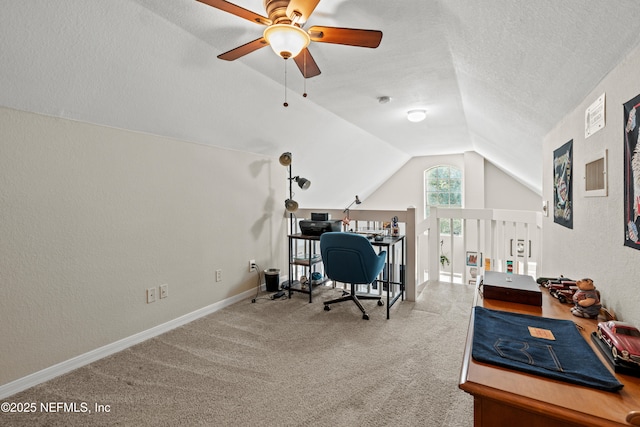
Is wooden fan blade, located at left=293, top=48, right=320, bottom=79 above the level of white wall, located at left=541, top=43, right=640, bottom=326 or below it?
above

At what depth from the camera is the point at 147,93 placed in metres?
2.34

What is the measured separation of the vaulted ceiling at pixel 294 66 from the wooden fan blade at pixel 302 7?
1.32 ft

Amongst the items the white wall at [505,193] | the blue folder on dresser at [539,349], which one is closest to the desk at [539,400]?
the blue folder on dresser at [539,349]

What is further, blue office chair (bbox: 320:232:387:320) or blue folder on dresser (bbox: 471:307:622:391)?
blue office chair (bbox: 320:232:387:320)

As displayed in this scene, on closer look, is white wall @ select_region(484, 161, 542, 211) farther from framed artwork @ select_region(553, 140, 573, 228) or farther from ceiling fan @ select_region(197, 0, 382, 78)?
ceiling fan @ select_region(197, 0, 382, 78)

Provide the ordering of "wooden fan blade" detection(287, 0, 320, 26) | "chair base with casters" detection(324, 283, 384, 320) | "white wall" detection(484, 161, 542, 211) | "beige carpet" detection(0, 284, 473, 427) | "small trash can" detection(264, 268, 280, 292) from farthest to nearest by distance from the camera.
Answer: "white wall" detection(484, 161, 542, 211) → "small trash can" detection(264, 268, 280, 292) → "chair base with casters" detection(324, 283, 384, 320) → "beige carpet" detection(0, 284, 473, 427) → "wooden fan blade" detection(287, 0, 320, 26)

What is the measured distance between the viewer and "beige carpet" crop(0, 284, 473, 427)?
171cm

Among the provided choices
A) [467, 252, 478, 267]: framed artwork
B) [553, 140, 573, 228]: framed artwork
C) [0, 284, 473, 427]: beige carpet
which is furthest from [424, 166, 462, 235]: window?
[553, 140, 573, 228]: framed artwork

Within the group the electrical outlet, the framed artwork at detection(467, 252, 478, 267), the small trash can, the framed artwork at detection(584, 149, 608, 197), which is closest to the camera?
the framed artwork at detection(584, 149, 608, 197)

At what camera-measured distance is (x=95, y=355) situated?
7.57ft

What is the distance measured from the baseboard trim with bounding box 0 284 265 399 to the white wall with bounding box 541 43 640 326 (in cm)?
309

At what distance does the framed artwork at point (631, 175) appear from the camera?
3.40ft

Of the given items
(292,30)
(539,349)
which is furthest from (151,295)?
(539,349)

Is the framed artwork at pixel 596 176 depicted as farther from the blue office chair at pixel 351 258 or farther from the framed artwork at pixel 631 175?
the blue office chair at pixel 351 258
